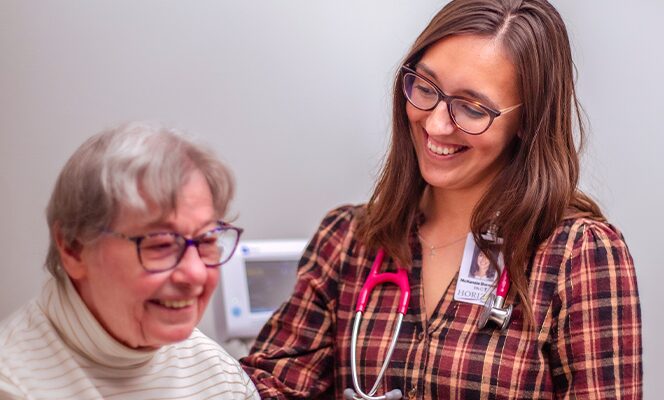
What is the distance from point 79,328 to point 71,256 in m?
0.11

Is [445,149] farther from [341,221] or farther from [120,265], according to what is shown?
[120,265]

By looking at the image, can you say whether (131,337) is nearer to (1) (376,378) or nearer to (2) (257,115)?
(1) (376,378)

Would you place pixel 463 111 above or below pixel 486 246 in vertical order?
above

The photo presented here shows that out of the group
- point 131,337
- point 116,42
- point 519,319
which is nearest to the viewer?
point 131,337

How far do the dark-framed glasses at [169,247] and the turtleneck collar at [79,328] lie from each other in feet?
0.45

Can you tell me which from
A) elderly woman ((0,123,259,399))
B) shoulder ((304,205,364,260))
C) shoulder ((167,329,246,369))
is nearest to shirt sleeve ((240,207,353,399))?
shoulder ((304,205,364,260))

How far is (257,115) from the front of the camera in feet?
8.43

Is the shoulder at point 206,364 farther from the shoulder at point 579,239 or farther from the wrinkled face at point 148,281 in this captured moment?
the shoulder at point 579,239

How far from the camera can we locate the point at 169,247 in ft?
4.49

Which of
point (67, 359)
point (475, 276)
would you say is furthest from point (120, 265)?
point (475, 276)

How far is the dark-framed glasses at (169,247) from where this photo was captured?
4.42 feet

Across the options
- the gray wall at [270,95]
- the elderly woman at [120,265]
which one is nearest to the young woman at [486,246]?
the gray wall at [270,95]

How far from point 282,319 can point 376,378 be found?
11.3 inches

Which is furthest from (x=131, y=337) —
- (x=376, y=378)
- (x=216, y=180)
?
(x=376, y=378)
